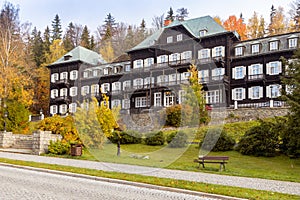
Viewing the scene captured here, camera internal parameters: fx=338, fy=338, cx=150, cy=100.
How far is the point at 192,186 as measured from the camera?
33.6ft

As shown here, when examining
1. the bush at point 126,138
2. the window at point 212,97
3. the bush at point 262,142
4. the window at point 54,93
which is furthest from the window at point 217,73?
the window at point 54,93

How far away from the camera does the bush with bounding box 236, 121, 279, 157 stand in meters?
19.1

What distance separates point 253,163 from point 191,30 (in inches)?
954

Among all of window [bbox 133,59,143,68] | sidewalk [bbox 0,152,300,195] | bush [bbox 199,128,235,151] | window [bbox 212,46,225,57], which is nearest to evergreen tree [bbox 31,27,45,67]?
window [bbox 133,59,143,68]

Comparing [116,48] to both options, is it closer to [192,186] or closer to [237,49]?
[192,186]

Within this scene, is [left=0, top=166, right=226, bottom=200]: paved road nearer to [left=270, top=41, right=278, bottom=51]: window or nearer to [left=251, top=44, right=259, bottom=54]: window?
[left=270, top=41, right=278, bottom=51]: window

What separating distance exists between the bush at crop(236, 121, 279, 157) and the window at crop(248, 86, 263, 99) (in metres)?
16.0

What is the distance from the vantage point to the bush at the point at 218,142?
20766 millimetres

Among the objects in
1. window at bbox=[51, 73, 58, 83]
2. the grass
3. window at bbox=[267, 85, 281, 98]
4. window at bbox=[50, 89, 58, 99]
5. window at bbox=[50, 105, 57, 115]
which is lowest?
the grass

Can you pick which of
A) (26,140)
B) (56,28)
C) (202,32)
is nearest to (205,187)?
(26,140)

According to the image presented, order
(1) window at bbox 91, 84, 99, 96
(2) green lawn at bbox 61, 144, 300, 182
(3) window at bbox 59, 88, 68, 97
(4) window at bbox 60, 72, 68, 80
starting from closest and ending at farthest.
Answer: (2) green lawn at bbox 61, 144, 300, 182 < (1) window at bbox 91, 84, 99, 96 < (3) window at bbox 59, 88, 68, 97 < (4) window at bbox 60, 72, 68, 80

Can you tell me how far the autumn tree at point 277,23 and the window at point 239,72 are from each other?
47.6 ft

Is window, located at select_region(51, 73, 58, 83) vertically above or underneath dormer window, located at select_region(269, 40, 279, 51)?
underneath

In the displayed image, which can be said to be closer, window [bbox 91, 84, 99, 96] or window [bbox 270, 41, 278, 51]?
window [bbox 91, 84, 99, 96]
